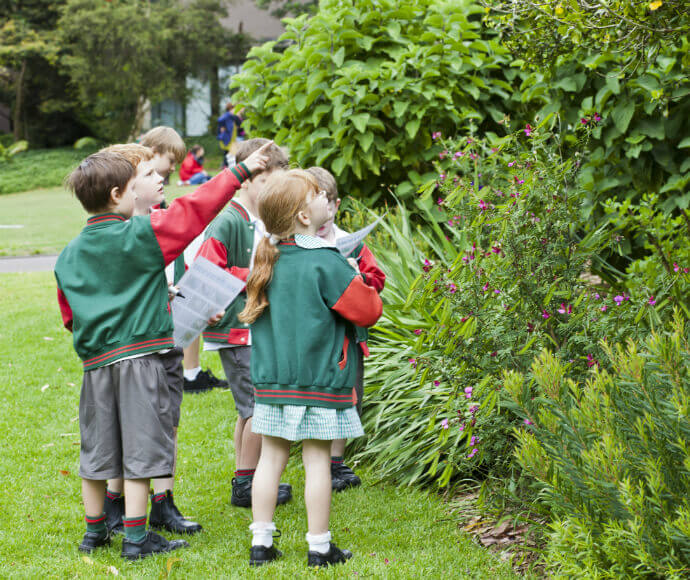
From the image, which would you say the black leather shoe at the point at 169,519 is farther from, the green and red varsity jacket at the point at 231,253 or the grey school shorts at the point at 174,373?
the green and red varsity jacket at the point at 231,253

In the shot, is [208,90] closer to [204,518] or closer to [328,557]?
[204,518]

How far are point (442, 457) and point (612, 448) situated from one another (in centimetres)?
207

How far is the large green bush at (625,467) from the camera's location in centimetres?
217

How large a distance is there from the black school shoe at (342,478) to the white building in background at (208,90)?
35.0 meters

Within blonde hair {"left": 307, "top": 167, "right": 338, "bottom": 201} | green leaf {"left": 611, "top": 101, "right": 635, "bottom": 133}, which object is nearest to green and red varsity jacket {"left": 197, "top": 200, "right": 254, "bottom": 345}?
blonde hair {"left": 307, "top": 167, "right": 338, "bottom": 201}

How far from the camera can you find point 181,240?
10.5 feet

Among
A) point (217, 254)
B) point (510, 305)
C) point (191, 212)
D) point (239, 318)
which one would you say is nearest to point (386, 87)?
point (217, 254)

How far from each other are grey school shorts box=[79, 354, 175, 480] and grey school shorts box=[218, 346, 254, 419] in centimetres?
62

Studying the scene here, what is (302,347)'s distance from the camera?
10.2ft

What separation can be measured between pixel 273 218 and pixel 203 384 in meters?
3.24

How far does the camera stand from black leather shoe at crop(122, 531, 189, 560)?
10.6 feet

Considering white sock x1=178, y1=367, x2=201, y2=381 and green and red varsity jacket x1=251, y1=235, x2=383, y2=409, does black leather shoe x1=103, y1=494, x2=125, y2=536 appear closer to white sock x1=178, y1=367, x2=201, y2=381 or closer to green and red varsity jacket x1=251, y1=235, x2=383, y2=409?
green and red varsity jacket x1=251, y1=235, x2=383, y2=409

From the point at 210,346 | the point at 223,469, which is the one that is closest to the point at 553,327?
the point at 210,346

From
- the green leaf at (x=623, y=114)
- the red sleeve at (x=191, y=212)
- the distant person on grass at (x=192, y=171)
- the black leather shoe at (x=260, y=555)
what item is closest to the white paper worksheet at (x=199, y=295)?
the red sleeve at (x=191, y=212)
